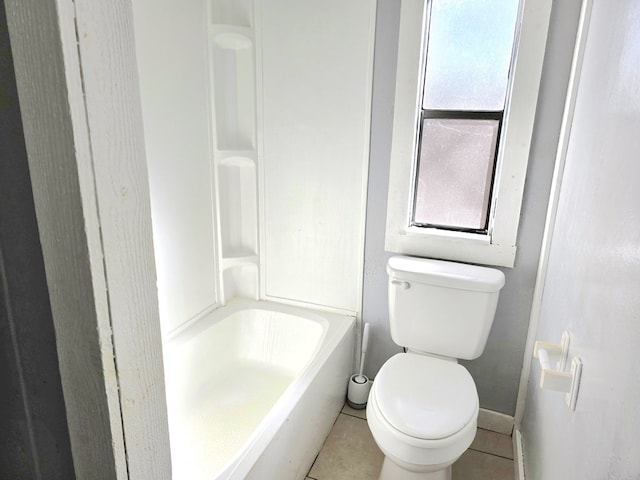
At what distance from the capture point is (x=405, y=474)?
152 centimetres

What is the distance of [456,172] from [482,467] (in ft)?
4.13

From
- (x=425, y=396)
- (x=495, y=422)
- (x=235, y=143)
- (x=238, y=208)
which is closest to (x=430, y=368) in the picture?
(x=425, y=396)

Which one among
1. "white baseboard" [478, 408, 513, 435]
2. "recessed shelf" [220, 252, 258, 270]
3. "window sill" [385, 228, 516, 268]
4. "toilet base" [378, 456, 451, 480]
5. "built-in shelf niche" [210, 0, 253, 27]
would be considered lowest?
"white baseboard" [478, 408, 513, 435]

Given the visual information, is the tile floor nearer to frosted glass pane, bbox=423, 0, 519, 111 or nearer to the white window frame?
the white window frame

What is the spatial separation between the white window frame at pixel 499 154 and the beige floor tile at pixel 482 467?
0.84 meters

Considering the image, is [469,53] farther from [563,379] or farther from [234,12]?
[563,379]

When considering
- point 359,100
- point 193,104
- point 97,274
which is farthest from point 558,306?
point 193,104

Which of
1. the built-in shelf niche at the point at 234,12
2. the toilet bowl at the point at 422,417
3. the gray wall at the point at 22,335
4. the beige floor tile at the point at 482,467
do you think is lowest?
the beige floor tile at the point at 482,467

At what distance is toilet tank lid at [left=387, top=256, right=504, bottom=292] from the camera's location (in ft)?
5.49

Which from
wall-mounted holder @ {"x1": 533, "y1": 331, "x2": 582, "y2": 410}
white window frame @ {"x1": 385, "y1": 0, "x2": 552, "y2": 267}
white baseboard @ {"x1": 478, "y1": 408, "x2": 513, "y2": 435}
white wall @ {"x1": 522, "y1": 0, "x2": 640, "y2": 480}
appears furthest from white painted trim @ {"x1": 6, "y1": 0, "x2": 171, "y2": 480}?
white baseboard @ {"x1": 478, "y1": 408, "x2": 513, "y2": 435}

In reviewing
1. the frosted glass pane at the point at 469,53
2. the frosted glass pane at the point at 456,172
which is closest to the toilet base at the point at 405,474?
the frosted glass pane at the point at 456,172

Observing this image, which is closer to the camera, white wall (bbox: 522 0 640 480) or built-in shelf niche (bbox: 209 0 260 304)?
white wall (bbox: 522 0 640 480)

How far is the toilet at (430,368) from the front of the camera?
4.48ft

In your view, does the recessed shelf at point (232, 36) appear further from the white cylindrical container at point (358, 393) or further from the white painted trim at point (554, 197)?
the white cylindrical container at point (358, 393)
